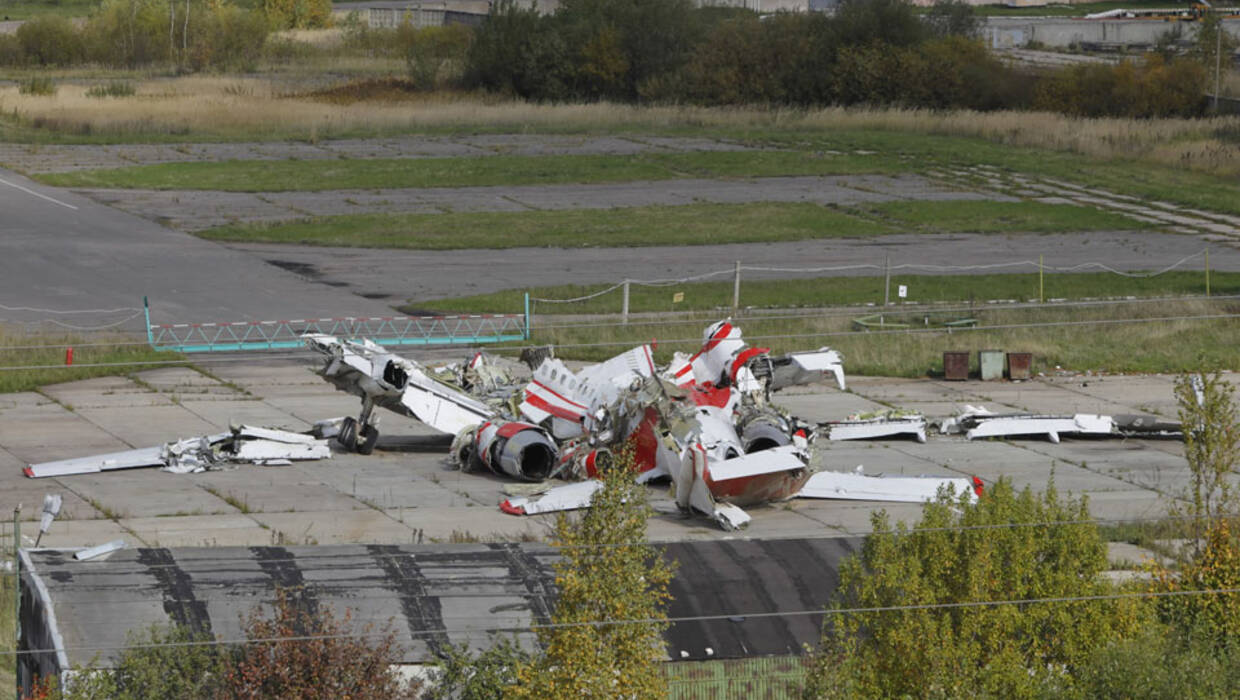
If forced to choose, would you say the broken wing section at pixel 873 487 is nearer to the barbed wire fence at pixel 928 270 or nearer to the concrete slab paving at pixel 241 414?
the concrete slab paving at pixel 241 414

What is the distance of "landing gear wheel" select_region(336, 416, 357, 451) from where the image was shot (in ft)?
129

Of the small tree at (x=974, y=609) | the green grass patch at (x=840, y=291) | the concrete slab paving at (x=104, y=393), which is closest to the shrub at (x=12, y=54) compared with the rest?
the green grass patch at (x=840, y=291)

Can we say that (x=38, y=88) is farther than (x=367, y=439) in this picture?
Yes

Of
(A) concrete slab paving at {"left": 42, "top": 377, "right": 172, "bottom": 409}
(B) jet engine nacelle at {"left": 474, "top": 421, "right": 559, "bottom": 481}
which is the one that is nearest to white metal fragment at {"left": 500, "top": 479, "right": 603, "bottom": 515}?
(B) jet engine nacelle at {"left": 474, "top": 421, "right": 559, "bottom": 481}

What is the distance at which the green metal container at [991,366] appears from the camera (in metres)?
48.5

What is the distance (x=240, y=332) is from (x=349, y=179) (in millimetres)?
36304

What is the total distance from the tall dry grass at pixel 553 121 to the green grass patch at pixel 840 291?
35146mm

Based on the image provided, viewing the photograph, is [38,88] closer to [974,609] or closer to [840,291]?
[840,291]

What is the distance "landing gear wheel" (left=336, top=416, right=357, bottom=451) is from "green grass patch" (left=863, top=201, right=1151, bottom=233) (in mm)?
43820

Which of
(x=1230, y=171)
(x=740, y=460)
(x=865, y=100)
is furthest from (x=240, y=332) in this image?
(x=865, y=100)

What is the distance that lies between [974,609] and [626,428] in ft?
47.9

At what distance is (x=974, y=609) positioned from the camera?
2148 centimetres

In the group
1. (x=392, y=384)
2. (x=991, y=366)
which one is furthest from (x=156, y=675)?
(x=991, y=366)

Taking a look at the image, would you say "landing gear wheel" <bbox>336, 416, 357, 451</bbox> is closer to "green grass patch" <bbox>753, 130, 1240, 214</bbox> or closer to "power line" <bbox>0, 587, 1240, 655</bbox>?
"power line" <bbox>0, 587, 1240, 655</bbox>
